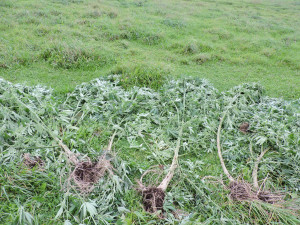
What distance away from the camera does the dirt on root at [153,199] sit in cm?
326

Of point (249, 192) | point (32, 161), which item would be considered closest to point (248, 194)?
point (249, 192)

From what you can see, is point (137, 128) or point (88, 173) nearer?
point (88, 173)

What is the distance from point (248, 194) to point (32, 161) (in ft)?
9.85

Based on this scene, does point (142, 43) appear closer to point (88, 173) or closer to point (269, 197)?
point (88, 173)

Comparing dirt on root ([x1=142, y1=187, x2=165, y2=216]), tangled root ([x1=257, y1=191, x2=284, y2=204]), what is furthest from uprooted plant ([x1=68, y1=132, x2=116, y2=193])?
tangled root ([x1=257, y1=191, x2=284, y2=204])

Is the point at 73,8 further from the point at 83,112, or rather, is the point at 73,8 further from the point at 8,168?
the point at 8,168

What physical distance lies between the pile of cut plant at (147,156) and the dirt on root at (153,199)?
1 centimetres

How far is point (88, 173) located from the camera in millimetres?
3502

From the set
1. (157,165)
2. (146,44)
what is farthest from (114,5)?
(157,165)

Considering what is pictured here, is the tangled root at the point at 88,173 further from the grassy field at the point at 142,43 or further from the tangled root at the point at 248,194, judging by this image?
the grassy field at the point at 142,43

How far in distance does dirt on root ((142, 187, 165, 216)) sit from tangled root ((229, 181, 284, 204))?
0.98 m

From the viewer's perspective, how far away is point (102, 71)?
6934mm

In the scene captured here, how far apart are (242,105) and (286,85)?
273cm

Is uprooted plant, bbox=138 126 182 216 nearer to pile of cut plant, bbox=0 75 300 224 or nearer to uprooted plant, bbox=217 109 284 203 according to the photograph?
pile of cut plant, bbox=0 75 300 224
